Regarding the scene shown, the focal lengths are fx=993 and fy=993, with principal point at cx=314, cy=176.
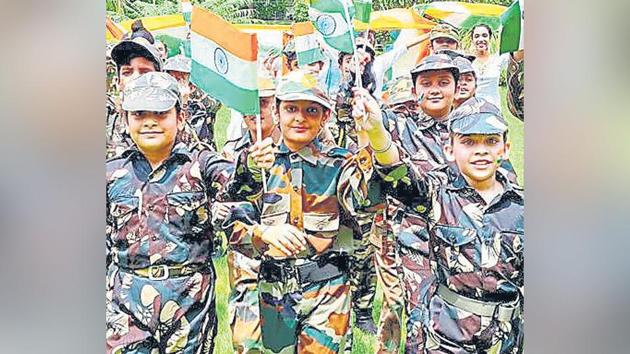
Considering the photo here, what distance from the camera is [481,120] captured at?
99.9 inches

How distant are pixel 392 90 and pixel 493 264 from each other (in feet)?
1.70

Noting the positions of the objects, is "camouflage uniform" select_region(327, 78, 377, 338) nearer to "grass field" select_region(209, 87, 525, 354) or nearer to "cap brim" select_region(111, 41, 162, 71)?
"grass field" select_region(209, 87, 525, 354)

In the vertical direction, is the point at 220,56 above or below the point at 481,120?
above

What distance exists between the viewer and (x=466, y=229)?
255 centimetres

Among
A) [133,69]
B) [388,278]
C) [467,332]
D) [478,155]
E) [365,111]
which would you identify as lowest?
[467,332]

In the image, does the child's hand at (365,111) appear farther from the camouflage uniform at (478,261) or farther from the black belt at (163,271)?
the black belt at (163,271)

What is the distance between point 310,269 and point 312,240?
2.9 inches

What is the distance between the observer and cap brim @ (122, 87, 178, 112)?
8.32 feet

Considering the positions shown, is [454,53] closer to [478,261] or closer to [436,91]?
[436,91]

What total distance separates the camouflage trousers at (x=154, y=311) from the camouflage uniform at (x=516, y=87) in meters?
0.89

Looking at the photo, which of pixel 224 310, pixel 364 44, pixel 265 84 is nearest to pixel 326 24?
pixel 364 44

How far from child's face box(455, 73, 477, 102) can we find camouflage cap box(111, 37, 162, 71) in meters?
0.78
